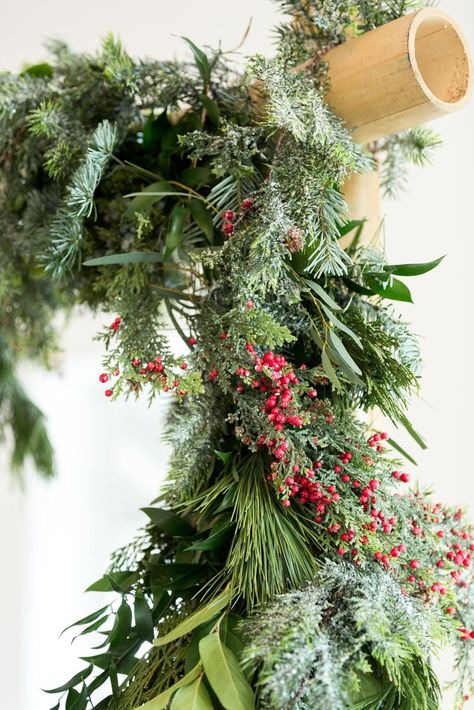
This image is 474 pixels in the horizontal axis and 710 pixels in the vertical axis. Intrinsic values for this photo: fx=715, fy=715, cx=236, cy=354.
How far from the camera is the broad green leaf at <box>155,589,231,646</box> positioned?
476 millimetres

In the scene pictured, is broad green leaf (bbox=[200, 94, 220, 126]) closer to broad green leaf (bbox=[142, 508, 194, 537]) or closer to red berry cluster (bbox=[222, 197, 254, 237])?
red berry cluster (bbox=[222, 197, 254, 237])

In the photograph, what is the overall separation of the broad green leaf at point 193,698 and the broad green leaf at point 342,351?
0.23 m

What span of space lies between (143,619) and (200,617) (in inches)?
2.9

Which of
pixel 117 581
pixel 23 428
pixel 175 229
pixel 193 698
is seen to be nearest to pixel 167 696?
pixel 193 698

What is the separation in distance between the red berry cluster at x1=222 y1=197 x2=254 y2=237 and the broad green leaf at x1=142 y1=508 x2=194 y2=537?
0.22 metres

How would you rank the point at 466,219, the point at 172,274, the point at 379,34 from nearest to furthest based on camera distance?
1. the point at 379,34
2. the point at 172,274
3. the point at 466,219

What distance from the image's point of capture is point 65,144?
64 centimetres

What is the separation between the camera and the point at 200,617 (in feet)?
1.58

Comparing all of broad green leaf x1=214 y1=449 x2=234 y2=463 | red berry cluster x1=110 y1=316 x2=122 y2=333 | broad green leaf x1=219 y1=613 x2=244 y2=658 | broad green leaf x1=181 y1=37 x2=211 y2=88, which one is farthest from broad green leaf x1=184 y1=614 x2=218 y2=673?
broad green leaf x1=181 y1=37 x2=211 y2=88

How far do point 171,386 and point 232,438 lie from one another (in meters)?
0.11

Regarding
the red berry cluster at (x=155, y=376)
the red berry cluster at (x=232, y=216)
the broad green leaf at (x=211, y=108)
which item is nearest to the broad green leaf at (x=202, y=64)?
the broad green leaf at (x=211, y=108)

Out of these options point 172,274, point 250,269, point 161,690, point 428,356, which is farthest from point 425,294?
point 161,690

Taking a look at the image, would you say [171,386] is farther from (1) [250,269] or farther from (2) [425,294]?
(2) [425,294]

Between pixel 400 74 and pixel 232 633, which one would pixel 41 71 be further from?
pixel 232 633
